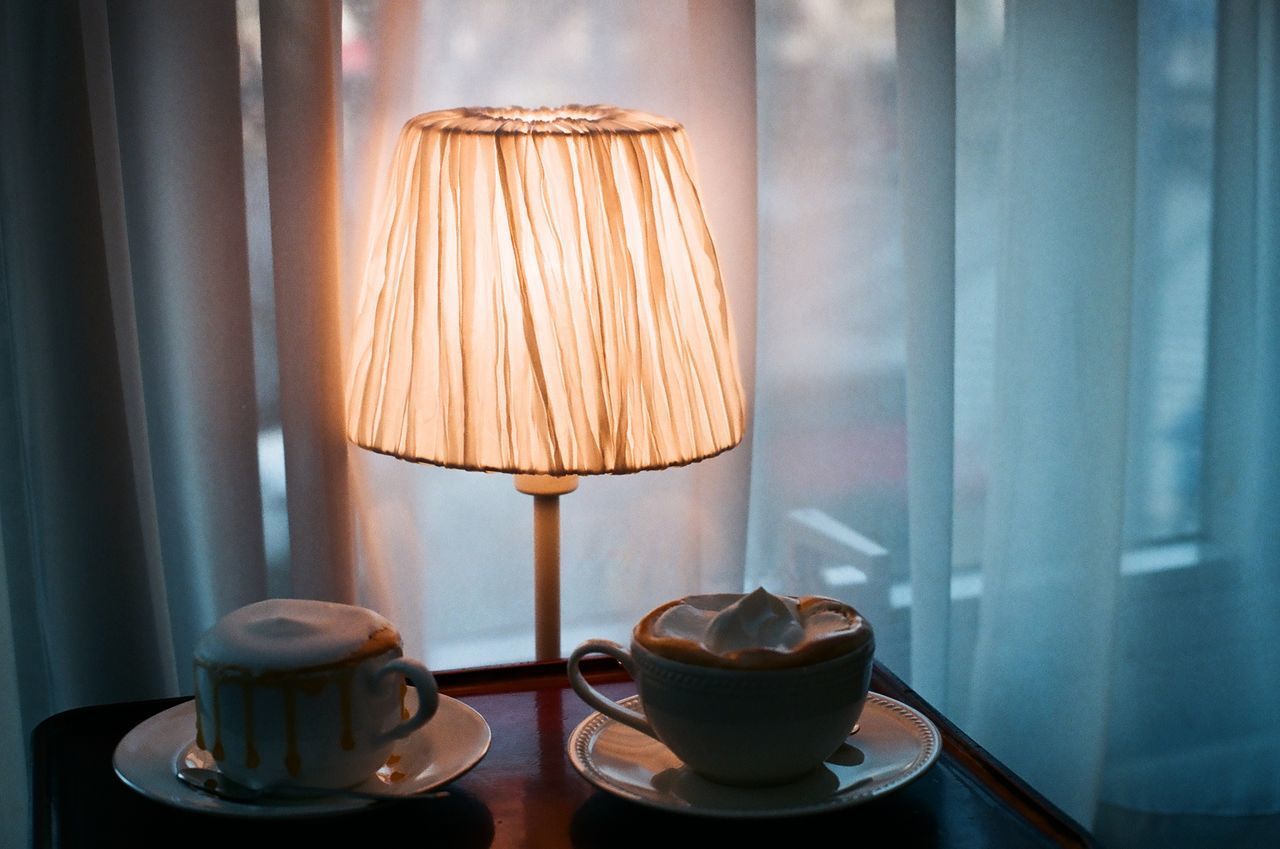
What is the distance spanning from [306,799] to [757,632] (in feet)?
0.87

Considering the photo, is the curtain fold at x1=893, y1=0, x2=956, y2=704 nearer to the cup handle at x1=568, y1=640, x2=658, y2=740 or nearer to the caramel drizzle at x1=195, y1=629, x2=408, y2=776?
the cup handle at x1=568, y1=640, x2=658, y2=740

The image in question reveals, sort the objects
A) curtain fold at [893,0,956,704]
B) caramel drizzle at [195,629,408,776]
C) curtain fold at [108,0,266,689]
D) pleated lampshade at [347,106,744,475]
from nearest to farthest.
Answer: caramel drizzle at [195,629,408,776], pleated lampshade at [347,106,744,475], curtain fold at [108,0,266,689], curtain fold at [893,0,956,704]

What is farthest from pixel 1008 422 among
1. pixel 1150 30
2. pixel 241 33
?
pixel 241 33

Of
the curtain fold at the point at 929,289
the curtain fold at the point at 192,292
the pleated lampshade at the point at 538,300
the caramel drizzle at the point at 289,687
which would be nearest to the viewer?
the caramel drizzle at the point at 289,687

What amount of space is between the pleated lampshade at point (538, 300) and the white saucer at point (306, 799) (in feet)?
0.54

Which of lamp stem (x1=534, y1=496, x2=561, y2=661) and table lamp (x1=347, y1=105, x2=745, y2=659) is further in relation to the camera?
lamp stem (x1=534, y1=496, x2=561, y2=661)

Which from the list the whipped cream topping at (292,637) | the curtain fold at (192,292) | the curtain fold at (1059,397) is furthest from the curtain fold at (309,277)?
the curtain fold at (1059,397)

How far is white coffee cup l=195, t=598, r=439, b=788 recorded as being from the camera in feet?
2.33

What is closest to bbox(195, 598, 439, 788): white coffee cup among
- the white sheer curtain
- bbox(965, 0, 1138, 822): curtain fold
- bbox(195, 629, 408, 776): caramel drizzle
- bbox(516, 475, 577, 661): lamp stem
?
bbox(195, 629, 408, 776): caramel drizzle

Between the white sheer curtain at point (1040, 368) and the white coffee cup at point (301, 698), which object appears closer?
the white coffee cup at point (301, 698)

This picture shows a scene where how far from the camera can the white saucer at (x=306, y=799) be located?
0.73 m

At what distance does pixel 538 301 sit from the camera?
848mm

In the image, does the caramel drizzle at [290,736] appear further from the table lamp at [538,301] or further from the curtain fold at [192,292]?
the curtain fold at [192,292]

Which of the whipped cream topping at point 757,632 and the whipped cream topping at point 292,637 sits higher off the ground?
the whipped cream topping at point 292,637
